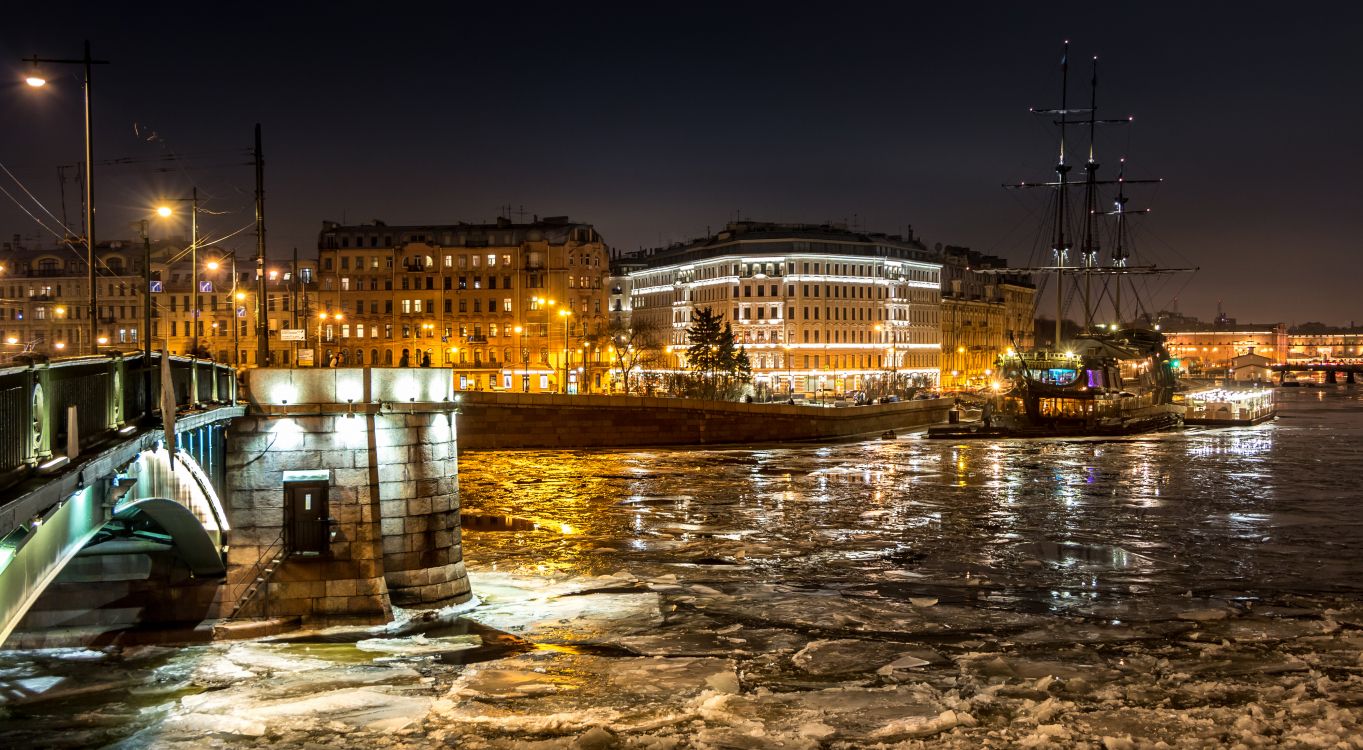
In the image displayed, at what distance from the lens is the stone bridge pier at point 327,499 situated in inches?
906

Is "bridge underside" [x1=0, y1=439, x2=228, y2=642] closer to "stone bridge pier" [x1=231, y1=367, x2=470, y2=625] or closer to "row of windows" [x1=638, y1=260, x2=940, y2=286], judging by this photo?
"stone bridge pier" [x1=231, y1=367, x2=470, y2=625]

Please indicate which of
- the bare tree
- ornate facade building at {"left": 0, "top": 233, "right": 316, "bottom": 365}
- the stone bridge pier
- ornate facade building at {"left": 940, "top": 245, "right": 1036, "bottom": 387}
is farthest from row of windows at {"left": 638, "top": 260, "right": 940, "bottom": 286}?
the stone bridge pier

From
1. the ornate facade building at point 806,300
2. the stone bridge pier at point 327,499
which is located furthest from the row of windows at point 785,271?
the stone bridge pier at point 327,499

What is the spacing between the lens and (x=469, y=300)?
112 meters

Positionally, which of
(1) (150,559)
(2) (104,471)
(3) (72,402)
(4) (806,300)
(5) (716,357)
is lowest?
(1) (150,559)

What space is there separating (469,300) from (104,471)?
97493 mm

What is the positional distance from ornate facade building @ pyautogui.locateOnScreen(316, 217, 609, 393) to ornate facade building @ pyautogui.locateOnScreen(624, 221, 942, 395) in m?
15.6

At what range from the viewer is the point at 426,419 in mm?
24562

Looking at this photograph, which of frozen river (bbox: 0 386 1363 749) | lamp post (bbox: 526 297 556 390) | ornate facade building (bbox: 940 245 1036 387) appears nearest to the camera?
frozen river (bbox: 0 386 1363 749)

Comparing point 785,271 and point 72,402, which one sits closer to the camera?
point 72,402

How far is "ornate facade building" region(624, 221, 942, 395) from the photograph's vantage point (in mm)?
127562

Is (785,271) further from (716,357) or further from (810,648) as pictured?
(810,648)

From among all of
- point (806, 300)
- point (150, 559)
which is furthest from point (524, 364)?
point (150, 559)

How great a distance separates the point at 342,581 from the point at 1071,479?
124 ft
